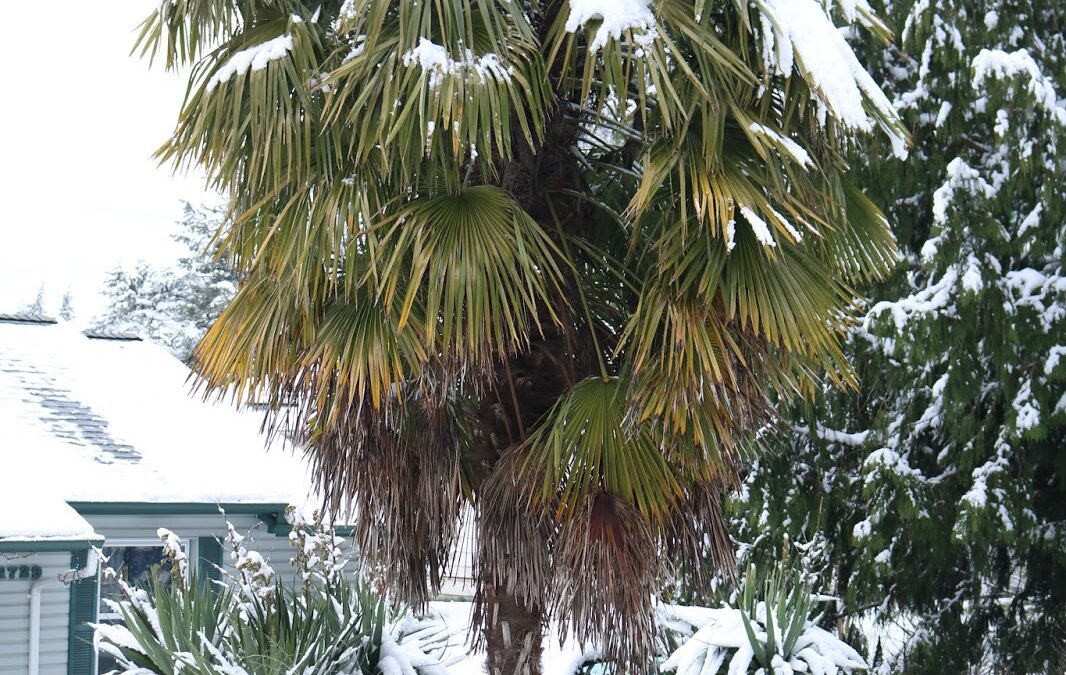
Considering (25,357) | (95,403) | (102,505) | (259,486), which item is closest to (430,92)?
(102,505)

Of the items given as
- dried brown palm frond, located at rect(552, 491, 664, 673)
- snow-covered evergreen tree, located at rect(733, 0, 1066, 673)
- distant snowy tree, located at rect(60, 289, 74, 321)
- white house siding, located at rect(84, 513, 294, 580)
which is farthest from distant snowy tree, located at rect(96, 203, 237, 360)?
distant snowy tree, located at rect(60, 289, 74, 321)

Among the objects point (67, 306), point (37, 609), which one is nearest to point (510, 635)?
point (37, 609)

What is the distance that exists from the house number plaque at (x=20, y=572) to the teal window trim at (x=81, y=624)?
1.12ft

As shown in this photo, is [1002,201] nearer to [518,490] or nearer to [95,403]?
[518,490]

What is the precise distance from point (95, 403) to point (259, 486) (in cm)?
259

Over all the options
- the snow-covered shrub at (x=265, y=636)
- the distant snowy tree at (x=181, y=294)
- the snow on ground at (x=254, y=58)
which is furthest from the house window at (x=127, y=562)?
the distant snowy tree at (x=181, y=294)

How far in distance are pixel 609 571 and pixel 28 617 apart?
27.2ft

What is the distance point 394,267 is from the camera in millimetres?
4656

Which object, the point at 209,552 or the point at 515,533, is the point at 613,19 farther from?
the point at 209,552

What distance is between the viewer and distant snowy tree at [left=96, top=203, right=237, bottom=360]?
42.2 meters

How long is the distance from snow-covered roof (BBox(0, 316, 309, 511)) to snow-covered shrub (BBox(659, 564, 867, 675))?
6.29 metres

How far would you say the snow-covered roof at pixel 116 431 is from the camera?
38.1 feet

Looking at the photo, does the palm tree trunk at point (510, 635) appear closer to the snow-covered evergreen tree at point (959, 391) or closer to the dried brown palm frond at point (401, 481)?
the dried brown palm frond at point (401, 481)

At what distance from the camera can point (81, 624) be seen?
11227mm
